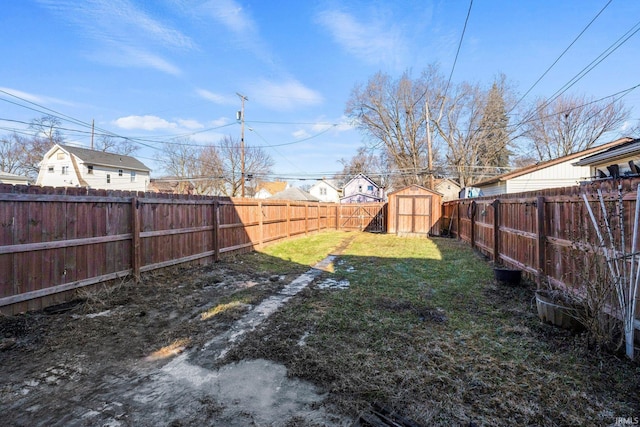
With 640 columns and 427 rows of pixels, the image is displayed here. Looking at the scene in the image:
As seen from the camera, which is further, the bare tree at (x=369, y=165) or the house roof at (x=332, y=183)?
the house roof at (x=332, y=183)

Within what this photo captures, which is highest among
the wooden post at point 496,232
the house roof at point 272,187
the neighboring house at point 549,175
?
the house roof at point 272,187

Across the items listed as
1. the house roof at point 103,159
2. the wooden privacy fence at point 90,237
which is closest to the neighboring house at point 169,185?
the house roof at point 103,159

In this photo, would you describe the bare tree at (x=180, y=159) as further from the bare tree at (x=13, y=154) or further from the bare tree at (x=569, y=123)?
the bare tree at (x=569, y=123)

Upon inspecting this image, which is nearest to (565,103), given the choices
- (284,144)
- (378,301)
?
(284,144)

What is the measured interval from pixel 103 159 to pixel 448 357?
111 ft

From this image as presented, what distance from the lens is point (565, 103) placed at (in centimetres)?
2325

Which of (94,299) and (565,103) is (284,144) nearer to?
(565,103)

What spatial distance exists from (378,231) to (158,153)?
28.9 metres

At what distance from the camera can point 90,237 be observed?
4570 mm

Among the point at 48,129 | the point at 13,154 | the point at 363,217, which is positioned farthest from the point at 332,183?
the point at 13,154

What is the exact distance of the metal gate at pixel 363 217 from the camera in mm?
18266

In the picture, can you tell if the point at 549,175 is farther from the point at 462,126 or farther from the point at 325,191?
the point at 325,191

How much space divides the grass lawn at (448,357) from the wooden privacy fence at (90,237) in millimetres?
2990

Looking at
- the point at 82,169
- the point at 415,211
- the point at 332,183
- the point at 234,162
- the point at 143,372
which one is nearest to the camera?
the point at 143,372
